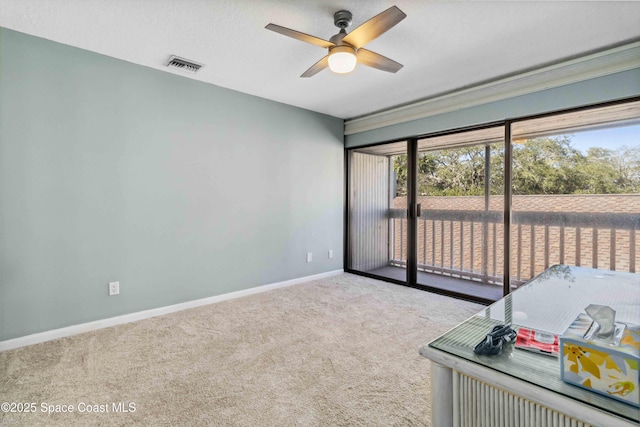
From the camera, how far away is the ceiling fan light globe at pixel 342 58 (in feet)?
6.66

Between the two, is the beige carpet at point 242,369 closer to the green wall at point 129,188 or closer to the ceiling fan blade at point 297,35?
the green wall at point 129,188

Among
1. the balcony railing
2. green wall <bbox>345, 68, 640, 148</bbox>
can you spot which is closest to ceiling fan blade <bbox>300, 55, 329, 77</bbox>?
green wall <bbox>345, 68, 640, 148</bbox>

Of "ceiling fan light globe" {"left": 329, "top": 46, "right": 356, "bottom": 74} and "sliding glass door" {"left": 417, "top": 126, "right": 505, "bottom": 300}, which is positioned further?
"sliding glass door" {"left": 417, "top": 126, "right": 505, "bottom": 300}

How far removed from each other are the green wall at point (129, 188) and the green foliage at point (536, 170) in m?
1.76

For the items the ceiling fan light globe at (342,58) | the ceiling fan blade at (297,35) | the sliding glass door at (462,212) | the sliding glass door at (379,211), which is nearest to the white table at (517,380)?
the ceiling fan light globe at (342,58)

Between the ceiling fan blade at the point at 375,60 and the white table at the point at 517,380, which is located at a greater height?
the ceiling fan blade at the point at 375,60

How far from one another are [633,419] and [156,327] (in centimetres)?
295

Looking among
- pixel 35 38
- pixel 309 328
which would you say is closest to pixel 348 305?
pixel 309 328

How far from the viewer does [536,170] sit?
116 inches

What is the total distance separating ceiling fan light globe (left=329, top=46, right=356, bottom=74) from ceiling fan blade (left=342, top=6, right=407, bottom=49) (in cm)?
5

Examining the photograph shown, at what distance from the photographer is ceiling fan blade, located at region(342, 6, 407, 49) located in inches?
66.9

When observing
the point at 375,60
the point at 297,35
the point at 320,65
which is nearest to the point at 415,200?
Result: the point at 375,60

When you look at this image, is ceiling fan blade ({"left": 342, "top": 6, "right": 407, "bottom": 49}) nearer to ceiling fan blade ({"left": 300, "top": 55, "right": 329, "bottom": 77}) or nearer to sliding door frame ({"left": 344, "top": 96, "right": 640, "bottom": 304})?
ceiling fan blade ({"left": 300, "top": 55, "right": 329, "bottom": 77})

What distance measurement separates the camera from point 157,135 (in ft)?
9.51
